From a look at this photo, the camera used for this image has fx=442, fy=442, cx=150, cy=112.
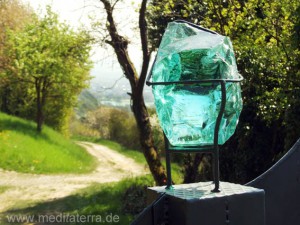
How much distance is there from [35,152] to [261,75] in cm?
1079

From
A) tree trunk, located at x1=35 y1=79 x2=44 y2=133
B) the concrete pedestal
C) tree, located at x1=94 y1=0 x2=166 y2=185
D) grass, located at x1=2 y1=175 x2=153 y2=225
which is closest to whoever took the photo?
the concrete pedestal

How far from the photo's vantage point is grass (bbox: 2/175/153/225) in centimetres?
826

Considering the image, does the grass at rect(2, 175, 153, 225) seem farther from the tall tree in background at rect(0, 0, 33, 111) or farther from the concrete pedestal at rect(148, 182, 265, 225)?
the tall tree in background at rect(0, 0, 33, 111)

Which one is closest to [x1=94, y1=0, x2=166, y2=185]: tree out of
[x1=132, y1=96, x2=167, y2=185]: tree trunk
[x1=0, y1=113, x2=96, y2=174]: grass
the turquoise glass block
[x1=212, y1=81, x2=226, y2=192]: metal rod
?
[x1=132, y1=96, x2=167, y2=185]: tree trunk

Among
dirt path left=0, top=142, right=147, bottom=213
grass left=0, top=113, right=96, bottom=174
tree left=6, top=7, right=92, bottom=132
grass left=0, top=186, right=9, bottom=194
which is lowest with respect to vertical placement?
dirt path left=0, top=142, right=147, bottom=213

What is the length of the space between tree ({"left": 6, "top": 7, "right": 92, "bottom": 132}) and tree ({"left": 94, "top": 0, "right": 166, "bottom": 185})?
9237mm

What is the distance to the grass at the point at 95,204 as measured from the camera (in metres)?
8.26

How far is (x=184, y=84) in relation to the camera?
2.02 metres

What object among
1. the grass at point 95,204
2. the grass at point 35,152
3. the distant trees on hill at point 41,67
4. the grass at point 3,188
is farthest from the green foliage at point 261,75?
the distant trees on hill at point 41,67

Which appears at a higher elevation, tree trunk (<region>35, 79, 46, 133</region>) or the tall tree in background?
the tall tree in background

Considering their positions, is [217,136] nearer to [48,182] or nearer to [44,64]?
[48,182]

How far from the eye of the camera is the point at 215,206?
6.29ft

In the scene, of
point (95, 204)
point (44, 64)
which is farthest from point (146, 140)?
point (44, 64)

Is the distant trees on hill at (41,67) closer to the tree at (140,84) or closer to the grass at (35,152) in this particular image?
the grass at (35,152)
